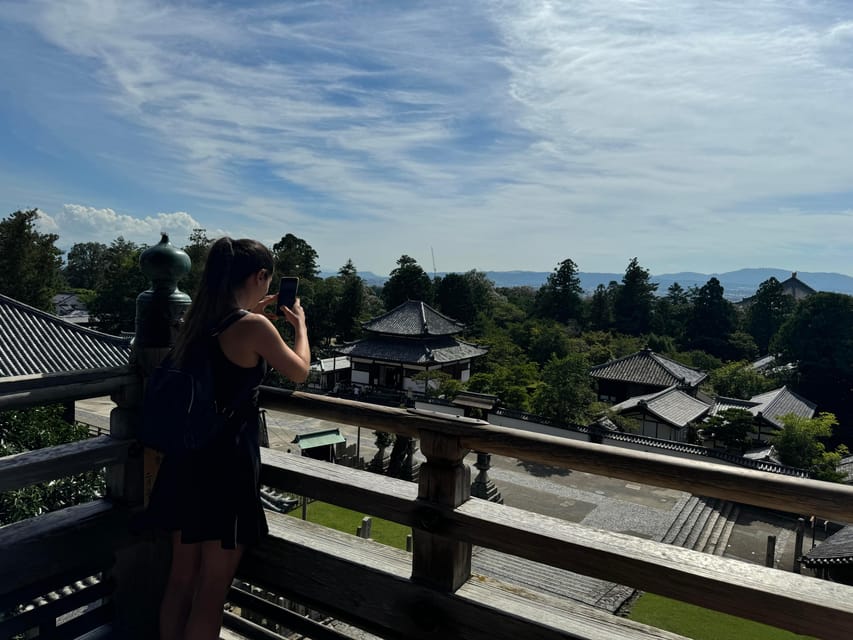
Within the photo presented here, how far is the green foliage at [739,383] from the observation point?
28.5 metres

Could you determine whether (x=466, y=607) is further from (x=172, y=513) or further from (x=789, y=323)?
(x=789, y=323)

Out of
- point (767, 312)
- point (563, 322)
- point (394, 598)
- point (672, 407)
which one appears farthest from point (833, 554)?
point (767, 312)

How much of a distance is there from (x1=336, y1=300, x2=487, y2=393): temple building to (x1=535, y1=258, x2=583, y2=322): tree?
764 inches

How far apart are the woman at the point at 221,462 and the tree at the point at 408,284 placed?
3990 cm

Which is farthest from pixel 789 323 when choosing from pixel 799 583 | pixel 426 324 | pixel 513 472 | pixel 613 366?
pixel 799 583

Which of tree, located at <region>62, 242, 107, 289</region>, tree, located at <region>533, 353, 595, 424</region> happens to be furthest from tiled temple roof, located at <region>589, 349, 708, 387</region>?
tree, located at <region>62, 242, 107, 289</region>

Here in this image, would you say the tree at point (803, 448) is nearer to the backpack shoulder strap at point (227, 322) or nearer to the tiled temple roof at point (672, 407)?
the tiled temple roof at point (672, 407)

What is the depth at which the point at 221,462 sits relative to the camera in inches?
68.7

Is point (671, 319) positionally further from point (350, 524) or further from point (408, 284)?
point (350, 524)

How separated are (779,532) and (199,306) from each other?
1624 centimetres

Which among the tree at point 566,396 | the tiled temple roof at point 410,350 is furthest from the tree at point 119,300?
the tree at point 566,396

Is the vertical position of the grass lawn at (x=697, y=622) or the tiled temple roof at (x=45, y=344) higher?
the tiled temple roof at (x=45, y=344)

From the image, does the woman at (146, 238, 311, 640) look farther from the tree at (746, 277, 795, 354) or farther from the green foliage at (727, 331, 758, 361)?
the tree at (746, 277, 795, 354)

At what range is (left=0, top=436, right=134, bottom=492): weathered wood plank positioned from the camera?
5.56ft
